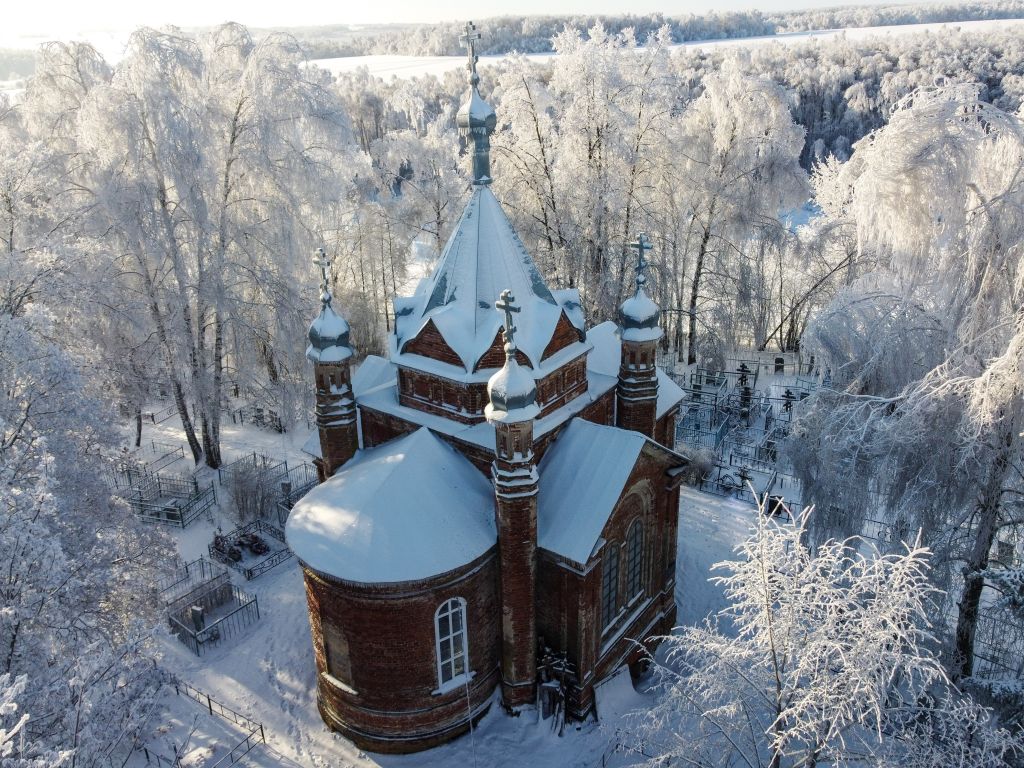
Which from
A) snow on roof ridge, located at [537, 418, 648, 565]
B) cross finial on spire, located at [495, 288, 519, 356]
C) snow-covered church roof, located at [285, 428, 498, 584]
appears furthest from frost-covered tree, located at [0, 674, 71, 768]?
snow on roof ridge, located at [537, 418, 648, 565]

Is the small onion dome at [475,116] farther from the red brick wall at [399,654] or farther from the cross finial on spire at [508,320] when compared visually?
the red brick wall at [399,654]

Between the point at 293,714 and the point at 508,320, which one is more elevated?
the point at 508,320

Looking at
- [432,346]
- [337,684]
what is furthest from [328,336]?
[337,684]

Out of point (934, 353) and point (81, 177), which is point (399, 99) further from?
point (934, 353)

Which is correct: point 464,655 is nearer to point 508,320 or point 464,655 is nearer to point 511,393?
point 511,393

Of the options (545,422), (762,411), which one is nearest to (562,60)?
(762,411)

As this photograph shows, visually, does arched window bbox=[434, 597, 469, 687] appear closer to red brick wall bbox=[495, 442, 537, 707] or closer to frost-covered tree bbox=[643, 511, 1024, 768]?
red brick wall bbox=[495, 442, 537, 707]
